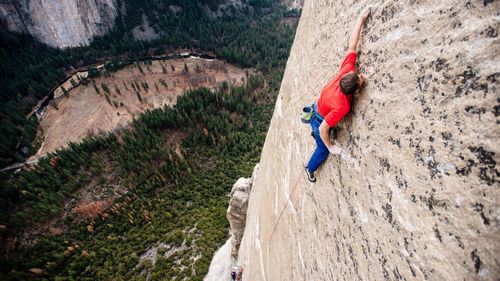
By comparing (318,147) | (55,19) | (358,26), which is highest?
(358,26)

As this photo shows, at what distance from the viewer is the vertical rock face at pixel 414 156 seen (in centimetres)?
169

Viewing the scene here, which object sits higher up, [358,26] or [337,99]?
[358,26]

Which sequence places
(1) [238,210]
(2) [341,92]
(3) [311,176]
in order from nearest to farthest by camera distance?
(2) [341,92] < (3) [311,176] < (1) [238,210]

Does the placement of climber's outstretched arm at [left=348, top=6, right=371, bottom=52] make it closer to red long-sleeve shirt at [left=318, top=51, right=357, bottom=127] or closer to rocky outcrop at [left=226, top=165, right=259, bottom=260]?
red long-sleeve shirt at [left=318, top=51, right=357, bottom=127]

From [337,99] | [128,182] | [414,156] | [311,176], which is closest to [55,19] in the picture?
[128,182]

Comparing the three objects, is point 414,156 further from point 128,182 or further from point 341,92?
point 128,182

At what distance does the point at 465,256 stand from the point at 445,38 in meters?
1.76

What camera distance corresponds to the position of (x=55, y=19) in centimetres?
5278

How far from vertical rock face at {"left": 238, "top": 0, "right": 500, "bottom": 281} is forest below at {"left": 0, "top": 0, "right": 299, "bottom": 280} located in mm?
17783

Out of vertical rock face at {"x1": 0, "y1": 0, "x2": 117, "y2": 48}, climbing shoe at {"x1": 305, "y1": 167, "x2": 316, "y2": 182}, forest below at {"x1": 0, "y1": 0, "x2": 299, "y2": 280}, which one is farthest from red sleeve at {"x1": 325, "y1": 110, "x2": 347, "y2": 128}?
vertical rock face at {"x1": 0, "y1": 0, "x2": 117, "y2": 48}

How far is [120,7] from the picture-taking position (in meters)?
65.3

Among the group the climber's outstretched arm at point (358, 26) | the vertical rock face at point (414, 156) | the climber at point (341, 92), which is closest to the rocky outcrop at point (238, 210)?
the vertical rock face at point (414, 156)

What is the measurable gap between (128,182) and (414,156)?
31154mm

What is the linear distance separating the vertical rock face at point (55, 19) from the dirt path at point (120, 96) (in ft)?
62.7
